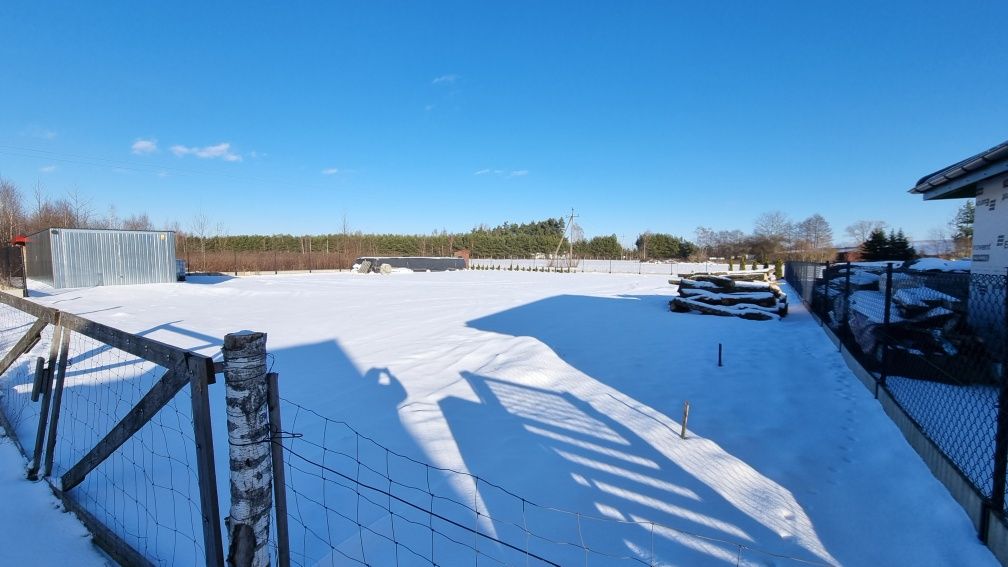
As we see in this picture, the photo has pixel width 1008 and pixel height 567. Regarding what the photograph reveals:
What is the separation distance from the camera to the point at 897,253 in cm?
3022

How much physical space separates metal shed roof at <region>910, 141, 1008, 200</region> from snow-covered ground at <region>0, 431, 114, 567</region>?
9.93 m

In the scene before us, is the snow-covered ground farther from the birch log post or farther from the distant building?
the distant building

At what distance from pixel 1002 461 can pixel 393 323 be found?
32.2ft

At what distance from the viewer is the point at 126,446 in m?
3.91

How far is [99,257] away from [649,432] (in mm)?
26476

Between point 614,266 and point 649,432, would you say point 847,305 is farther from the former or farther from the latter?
point 614,266

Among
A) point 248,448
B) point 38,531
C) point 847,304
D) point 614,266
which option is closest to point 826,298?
point 847,304

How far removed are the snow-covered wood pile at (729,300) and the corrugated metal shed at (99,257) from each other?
2454cm

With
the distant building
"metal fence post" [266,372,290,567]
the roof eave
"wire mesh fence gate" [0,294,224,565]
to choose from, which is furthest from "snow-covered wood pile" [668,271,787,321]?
"metal fence post" [266,372,290,567]

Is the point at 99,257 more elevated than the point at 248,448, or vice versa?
the point at 99,257

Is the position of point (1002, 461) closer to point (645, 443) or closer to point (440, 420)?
point (645, 443)

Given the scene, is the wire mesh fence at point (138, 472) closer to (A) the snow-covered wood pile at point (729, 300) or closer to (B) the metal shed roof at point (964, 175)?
(B) the metal shed roof at point (964, 175)

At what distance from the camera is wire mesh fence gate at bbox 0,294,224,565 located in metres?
1.84

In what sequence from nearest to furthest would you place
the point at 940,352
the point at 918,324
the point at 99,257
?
the point at 940,352 → the point at 918,324 → the point at 99,257
